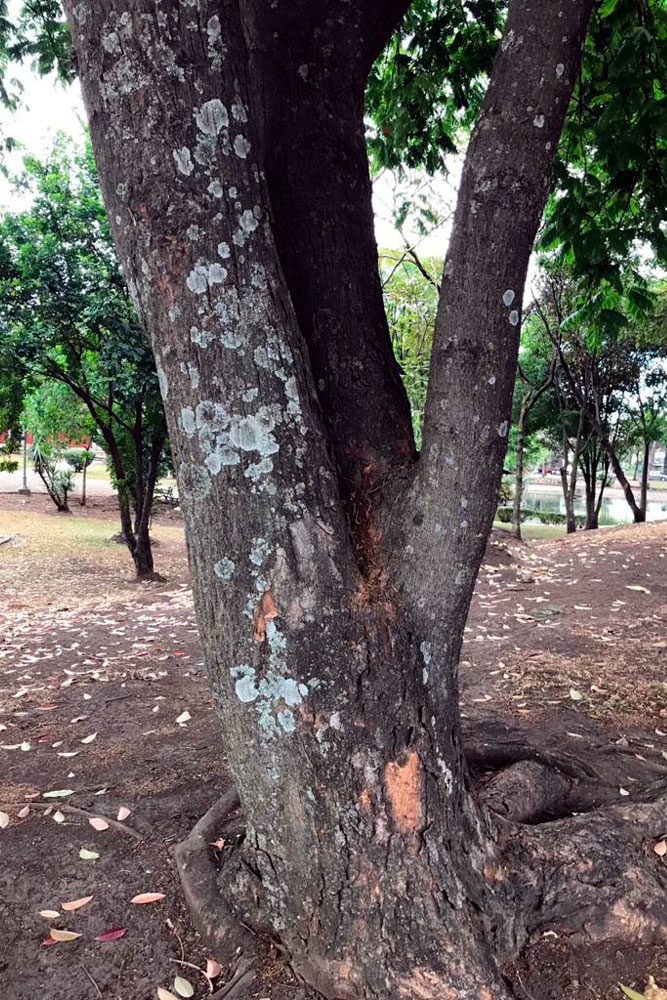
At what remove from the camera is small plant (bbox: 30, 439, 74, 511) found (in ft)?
60.2

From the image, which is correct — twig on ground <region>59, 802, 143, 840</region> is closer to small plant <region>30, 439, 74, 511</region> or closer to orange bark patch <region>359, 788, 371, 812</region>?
orange bark patch <region>359, 788, 371, 812</region>

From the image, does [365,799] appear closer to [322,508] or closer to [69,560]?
[322,508]

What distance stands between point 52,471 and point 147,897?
59.9ft

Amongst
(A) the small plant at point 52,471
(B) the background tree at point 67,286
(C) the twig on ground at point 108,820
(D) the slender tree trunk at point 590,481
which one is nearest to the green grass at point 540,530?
(D) the slender tree trunk at point 590,481

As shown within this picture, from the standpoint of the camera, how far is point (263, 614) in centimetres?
189

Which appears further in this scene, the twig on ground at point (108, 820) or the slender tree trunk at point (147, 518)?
the slender tree trunk at point (147, 518)

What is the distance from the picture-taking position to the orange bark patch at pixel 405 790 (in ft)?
6.39

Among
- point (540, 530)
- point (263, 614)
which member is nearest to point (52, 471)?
point (540, 530)

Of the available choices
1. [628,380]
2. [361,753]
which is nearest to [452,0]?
[361,753]

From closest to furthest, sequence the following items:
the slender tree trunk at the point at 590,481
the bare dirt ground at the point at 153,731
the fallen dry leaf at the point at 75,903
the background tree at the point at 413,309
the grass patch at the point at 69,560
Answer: the bare dirt ground at the point at 153,731 → the fallen dry leaf at the point at 75,903 → the grass patch at the point at 69,560 → the background tree at the point at 413,309 → the slender tree trunk at the point at 590,481

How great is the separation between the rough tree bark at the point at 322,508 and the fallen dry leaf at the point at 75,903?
1.95 feet

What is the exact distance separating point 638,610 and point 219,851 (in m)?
5.54

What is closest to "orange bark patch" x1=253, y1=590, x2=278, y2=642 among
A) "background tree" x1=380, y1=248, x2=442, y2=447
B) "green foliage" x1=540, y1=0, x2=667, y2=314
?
Result: "green foliage" x1=540, y1=0, x2=667, y2=314

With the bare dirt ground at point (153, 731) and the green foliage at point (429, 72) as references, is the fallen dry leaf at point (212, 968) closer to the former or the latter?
the bare dirt ground at point (153, 731)
